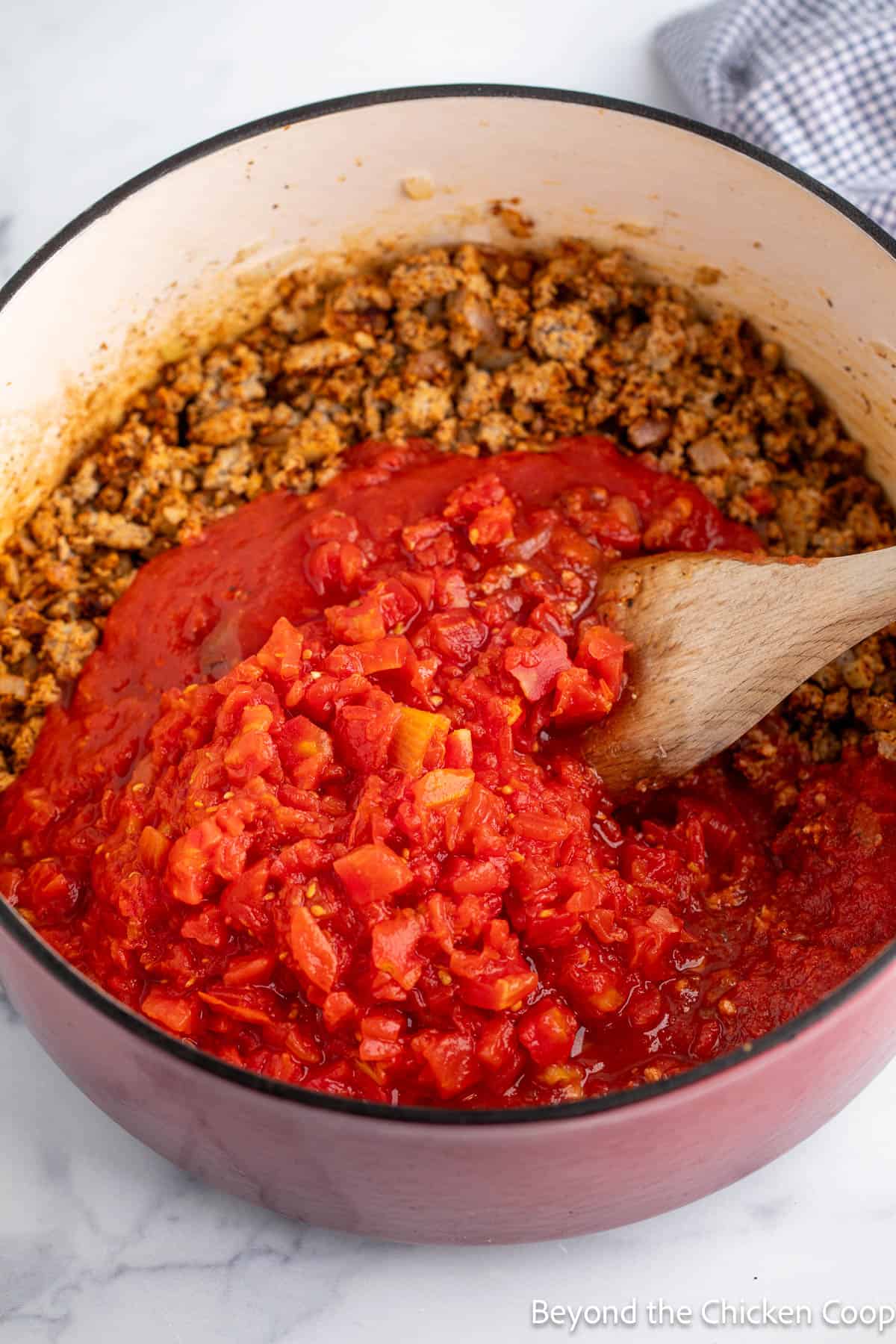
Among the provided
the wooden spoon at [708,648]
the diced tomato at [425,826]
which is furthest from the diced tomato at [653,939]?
the wooden spoon at [708,648]

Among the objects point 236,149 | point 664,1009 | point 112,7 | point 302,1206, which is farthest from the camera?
point 112,7

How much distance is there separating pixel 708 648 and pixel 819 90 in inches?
67.4

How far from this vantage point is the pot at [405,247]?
2094 mm

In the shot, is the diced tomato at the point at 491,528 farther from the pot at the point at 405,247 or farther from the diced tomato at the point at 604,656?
the pot at the point at 405,247

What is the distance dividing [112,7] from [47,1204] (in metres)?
3.13

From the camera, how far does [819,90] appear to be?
3.71m

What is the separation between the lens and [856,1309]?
2678 millimetres

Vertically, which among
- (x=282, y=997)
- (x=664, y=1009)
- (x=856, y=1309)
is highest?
(x=282, y=997)

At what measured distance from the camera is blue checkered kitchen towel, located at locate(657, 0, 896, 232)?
370 cm

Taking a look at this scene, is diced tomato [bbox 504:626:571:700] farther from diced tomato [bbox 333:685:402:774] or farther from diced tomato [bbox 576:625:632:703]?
diced tomato [bbox 333:685:402:774]

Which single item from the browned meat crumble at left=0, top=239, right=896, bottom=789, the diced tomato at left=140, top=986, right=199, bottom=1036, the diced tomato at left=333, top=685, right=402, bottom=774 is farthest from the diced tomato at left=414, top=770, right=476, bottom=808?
the browned meat crumble at left=0, top=239, right=896, bottom=789

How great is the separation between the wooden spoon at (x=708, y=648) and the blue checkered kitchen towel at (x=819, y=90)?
1.34m

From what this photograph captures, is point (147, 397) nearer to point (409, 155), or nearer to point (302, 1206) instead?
point (409, 155)

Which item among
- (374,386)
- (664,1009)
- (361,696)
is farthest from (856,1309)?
(374,386)
